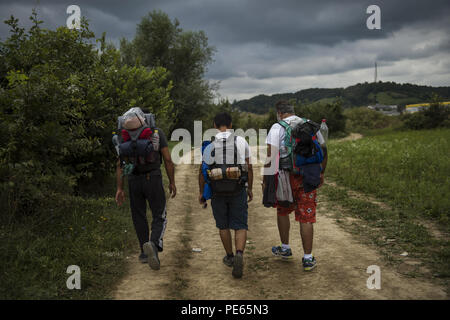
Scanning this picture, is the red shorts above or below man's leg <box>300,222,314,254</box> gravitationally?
above

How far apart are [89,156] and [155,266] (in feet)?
16.8

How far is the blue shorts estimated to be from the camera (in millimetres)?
4953

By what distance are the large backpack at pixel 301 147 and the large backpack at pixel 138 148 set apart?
1.80 m

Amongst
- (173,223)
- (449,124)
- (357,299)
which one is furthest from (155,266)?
(449,124)

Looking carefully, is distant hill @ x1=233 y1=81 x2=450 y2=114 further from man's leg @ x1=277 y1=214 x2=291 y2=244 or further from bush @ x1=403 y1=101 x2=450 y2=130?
man's leg @ x1=277 y1=214 x2=291 y2=244

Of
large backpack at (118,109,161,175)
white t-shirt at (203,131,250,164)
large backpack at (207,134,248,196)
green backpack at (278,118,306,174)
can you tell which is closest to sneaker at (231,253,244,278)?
large backpack at (207,134,248,196)

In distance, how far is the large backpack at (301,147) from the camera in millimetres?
4891

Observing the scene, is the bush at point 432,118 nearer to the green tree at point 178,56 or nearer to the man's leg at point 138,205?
the green tree at point 178,56

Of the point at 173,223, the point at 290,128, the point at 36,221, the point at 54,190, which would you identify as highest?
the point at 290,128

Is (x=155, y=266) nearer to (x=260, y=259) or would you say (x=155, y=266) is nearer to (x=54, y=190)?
(x=260, y=259)

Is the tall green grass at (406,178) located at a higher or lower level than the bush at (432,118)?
lower

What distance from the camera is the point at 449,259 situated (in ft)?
16.8

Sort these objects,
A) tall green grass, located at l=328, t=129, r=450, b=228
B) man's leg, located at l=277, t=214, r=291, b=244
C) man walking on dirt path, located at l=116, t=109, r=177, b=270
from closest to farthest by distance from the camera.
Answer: man walking on dirt path, located at l=116, t=109, r=177, b=270 < man's leg, located at l=277, t=214, r=291, b=244 < tall green grass, located at l=328, t=129, r=450, b=228

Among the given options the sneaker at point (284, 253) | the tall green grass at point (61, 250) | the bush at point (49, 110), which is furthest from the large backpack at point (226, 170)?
the bush at point (49, 110)
